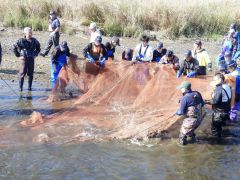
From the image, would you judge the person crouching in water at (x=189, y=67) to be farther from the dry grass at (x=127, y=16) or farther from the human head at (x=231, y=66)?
the dry grass at (x=127, y=16)

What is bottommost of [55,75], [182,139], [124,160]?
[124,160]

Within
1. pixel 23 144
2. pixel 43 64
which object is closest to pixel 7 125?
pixel 23 144

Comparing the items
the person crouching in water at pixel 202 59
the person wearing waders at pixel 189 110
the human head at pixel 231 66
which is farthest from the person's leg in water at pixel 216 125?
the person crouching in water at pixel 202 59

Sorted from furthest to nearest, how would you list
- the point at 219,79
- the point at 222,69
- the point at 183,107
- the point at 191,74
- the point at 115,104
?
1. the point at 115,104
2. the point at 191,74
3. the point at 222,69
4. the point at 219,79
5. the point at 183,107

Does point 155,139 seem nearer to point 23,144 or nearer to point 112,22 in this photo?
point 23,144

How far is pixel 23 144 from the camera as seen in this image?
9383 mm

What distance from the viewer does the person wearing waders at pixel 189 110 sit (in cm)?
920

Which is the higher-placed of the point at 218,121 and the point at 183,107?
the point at 183,107

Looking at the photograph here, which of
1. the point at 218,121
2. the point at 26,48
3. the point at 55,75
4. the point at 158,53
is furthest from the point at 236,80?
the point at 26,48

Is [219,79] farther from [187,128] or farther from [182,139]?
[182,139]

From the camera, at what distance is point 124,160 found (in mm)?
A: 8914

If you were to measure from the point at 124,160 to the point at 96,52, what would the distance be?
13.6 feet

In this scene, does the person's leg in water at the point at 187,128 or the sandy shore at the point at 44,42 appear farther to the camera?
the sandy shore at the point at 44,42

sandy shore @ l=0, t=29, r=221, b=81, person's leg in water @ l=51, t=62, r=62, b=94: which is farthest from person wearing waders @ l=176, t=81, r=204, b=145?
sandy shore @ l=0, t=29, r=221, b=81
